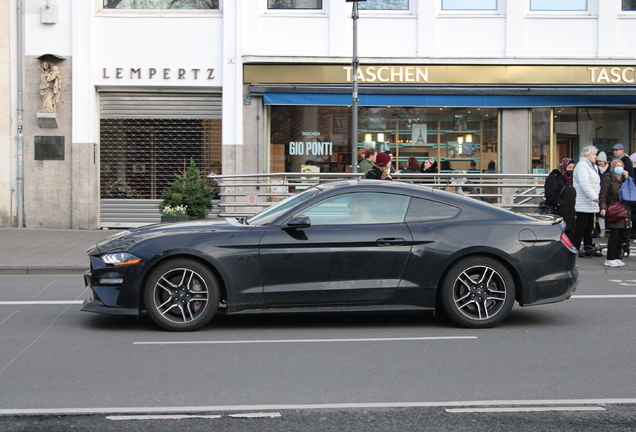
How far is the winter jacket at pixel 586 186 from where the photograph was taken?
41.6ft

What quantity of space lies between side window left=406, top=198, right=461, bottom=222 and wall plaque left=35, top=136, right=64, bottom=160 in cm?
1327

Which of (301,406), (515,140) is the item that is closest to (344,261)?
(301,406)

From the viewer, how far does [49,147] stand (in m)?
18.2

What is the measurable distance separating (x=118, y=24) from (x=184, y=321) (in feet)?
43.7

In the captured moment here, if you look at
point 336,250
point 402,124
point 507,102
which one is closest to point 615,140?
point 507,102

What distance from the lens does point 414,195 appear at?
7.32 m

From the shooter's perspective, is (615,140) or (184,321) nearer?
(184,321)

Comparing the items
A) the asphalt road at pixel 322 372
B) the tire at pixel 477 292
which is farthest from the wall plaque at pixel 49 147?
the tire at pixel 477 292

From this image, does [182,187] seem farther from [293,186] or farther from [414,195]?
[414,195]

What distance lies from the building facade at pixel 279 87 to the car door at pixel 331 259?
11491 millimetres

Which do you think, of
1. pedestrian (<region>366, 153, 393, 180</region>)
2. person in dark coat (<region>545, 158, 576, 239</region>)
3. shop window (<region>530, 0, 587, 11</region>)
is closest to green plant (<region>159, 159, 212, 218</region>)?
pedestrian (<region>366, 153, 393, 180</region>)

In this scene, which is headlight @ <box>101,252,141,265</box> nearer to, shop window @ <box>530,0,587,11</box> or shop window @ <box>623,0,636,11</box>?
shop window @ <box>530,0,587,11</box>

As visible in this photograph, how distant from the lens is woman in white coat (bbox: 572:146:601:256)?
12.7m

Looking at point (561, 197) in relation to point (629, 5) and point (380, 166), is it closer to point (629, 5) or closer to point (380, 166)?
point (380, 166)
